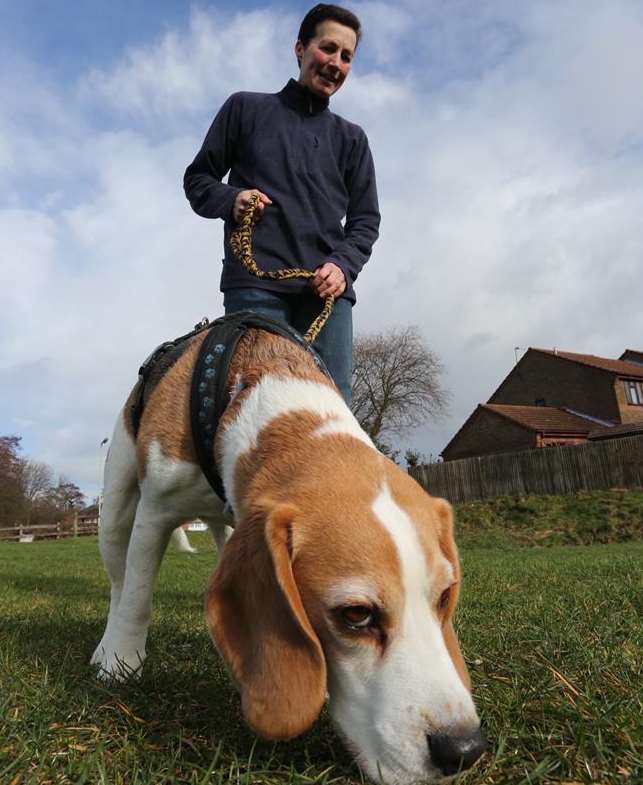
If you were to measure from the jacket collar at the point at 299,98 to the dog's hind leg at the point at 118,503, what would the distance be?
2.45 m

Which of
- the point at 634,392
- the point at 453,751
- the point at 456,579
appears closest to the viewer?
the point at 453,751

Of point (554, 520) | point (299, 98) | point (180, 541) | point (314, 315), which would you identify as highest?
point (299, 98)

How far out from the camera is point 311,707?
1.99m

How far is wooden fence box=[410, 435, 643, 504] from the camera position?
25.6 meters

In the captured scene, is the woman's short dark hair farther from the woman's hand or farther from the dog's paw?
the dog's paw

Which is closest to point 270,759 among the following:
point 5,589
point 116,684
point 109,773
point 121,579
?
point 109,773

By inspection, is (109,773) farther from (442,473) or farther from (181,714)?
(442,473)

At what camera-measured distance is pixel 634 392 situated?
46.7 meters

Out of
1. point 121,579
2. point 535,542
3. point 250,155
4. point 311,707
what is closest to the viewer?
point 311,707

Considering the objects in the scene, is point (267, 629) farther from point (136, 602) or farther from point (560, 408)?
point (560, 408)

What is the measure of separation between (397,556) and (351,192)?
3.52 meters

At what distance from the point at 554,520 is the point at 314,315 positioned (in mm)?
19264

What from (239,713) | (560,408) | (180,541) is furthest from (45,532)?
(239,713)

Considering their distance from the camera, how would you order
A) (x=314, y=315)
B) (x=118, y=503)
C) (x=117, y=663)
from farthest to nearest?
(x=314, y=315), (x=118, y=503), (x=117, y=663)
